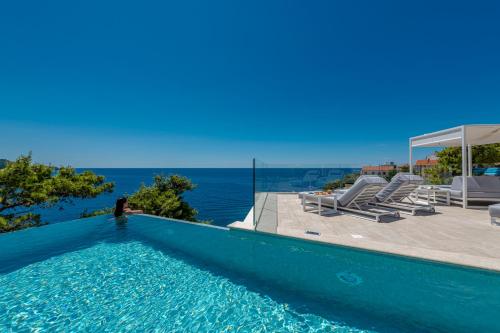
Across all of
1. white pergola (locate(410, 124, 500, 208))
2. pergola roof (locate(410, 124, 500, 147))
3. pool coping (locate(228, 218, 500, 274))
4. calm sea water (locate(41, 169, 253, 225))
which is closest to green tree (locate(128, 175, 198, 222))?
calm sea water (locate(41, 169, 253, 225))

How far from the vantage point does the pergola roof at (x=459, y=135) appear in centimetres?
614

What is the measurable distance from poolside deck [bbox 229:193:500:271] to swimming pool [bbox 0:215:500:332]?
0.16 meters

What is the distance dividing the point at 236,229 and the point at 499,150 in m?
20.8

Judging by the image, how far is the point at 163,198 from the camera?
35.4ft

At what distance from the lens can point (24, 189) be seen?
598cm

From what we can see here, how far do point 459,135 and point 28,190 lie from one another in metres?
13.7

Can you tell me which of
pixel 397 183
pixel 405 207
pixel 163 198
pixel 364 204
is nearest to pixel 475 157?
pixel 405 207

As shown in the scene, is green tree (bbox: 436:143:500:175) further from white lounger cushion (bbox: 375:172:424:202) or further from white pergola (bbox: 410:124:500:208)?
white lounger cushion (bbox: 375:172:424:202)

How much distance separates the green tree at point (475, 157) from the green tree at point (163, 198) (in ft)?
63.2

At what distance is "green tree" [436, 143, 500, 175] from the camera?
14352 millimetres

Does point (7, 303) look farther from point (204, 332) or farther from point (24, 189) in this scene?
point (24, 189)

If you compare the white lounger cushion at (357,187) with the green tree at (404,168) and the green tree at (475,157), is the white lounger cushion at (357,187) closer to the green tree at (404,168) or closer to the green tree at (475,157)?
Answer: the green tree at (404,168)

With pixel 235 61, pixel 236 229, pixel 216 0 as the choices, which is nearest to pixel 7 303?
pixel 236 229

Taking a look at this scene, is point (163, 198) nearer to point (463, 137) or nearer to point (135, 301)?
point (135, 301)
